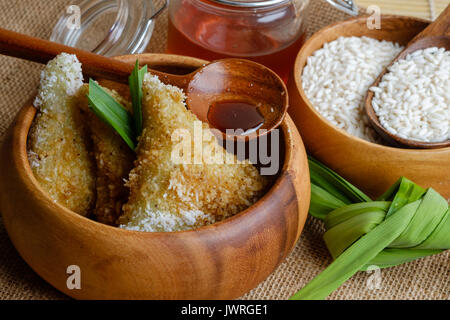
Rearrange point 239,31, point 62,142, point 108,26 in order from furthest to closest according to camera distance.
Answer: point 108,26
point 239,31
point 62,142

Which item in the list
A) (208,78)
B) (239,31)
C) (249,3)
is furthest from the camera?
(239,31)

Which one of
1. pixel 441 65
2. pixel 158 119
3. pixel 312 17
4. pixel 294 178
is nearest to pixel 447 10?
pixel 441 65

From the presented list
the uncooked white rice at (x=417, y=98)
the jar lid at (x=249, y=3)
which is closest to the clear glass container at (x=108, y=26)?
the jar lid at (x=249, y=3)

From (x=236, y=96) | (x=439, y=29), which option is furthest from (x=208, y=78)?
(x=439, y=29)

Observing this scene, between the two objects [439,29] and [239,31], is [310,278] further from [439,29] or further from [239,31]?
[439,29]

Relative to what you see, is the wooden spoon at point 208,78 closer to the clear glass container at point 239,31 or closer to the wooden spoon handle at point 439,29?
the clear glass container at point 239,31

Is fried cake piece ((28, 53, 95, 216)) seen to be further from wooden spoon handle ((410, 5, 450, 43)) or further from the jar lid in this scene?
wooden spoon handle ((410, 5, 450, 43))

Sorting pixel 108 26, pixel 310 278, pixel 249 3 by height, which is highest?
pixel 249 3
